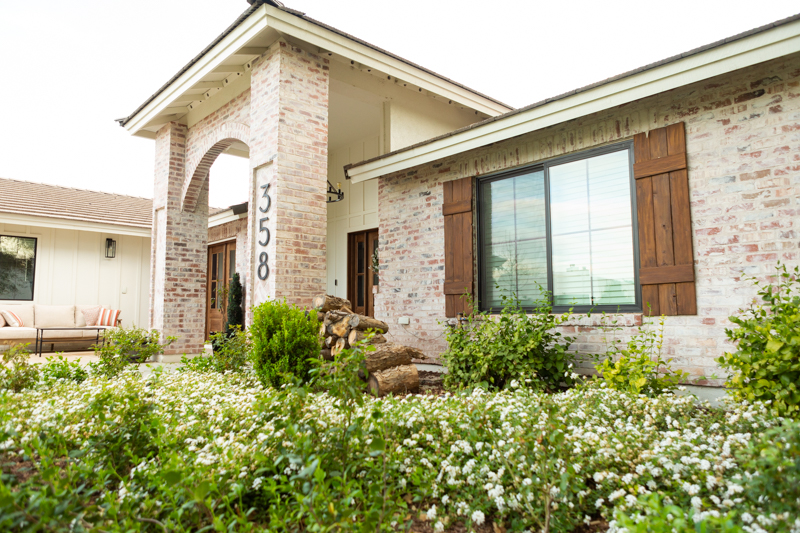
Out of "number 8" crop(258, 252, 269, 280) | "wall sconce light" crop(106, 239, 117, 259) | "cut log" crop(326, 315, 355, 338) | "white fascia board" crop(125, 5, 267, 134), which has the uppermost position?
"white fascia board" crop(125, 5, 267, 134)

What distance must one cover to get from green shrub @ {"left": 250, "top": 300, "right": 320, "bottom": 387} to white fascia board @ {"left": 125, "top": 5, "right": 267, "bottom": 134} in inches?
135

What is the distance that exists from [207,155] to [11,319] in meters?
5.65

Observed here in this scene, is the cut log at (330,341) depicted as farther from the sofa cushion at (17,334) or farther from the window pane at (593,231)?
the sofa cushion at (17,334)

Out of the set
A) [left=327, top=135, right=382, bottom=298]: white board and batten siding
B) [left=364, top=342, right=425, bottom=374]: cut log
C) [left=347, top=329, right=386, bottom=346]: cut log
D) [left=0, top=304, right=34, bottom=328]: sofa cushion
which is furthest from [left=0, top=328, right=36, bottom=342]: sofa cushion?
[left=364, top=342, right=425, bottom=374]: cut log

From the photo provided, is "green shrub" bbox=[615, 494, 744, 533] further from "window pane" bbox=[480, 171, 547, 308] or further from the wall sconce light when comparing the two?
the wall sconce light

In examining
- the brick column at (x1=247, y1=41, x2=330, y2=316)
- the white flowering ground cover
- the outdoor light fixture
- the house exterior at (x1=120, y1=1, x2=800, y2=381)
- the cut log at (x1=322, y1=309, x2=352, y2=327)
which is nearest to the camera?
the white flowering ground cover

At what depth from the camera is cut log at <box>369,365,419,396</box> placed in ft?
14.1

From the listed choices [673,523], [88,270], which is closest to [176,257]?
[88,270]

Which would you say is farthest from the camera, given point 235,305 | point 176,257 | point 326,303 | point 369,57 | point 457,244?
point 235,305

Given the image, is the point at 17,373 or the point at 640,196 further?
the point at 17,373

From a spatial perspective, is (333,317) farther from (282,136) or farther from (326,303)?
(282,136)

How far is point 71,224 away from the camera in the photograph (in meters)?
→ 10.5

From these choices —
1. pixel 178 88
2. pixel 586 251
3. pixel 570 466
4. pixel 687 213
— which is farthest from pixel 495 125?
pixel 178 88

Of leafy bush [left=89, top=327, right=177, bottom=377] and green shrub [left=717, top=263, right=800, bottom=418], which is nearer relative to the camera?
green shrub [left=717, top=263, right=800, bottom=418]
